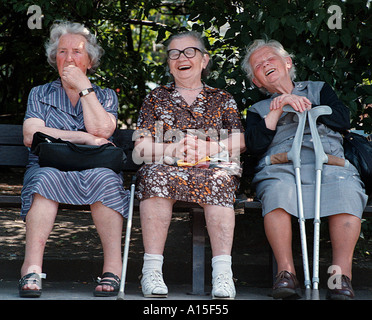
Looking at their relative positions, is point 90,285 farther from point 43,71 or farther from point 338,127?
point 43,71

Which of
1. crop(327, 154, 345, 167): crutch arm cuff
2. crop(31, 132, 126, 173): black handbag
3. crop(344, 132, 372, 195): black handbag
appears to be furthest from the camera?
crop(344, 132, 372, 195): black handbag

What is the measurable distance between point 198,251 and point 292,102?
116 centimetres

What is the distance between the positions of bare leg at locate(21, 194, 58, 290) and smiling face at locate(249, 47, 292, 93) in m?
1.82

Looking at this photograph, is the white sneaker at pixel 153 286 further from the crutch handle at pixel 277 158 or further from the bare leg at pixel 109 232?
the crutch handle at pixel 277 158

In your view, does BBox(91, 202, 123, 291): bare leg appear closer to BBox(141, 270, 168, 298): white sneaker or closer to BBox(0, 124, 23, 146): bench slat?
BBox(141, 270, 168, 298): white sneaker

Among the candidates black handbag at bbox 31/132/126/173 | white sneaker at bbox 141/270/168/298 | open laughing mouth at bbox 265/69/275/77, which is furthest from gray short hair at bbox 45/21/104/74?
white sneaker at bbox 141/270/168/298

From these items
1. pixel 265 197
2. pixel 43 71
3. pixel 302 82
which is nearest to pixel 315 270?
pixel 265 197

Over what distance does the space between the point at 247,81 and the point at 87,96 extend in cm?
134

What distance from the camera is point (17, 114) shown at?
337 inches

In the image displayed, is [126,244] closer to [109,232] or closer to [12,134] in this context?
[109,232]

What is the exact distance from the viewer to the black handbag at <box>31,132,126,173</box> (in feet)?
11.7

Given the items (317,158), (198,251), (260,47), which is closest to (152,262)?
(198,251)

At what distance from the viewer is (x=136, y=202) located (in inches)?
143

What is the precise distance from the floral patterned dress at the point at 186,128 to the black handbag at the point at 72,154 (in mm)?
218
